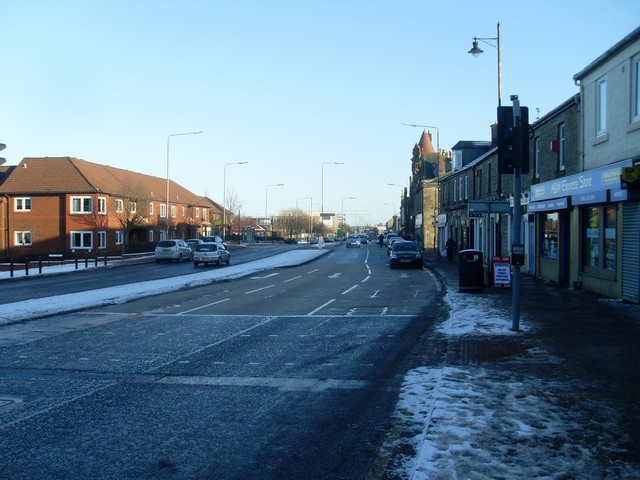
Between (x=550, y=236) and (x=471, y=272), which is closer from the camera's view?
(x=471, y=272)

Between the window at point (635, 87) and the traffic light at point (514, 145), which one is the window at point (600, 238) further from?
the traffic light at point (514, 145)

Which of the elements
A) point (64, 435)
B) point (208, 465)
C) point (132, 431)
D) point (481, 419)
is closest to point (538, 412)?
point (481, 419)

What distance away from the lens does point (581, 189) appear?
17.8m

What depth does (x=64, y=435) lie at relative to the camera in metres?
5.66

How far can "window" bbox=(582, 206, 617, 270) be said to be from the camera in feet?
53.7

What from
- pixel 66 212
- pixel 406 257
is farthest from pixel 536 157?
pixel 66 212

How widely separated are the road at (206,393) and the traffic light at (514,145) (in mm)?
3686

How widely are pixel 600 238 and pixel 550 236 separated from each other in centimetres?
490

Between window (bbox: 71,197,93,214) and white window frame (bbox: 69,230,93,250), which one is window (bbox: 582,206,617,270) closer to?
white window frame (bbox: 69,230,93,250)

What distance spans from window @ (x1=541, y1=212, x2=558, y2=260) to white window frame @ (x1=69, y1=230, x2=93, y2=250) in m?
43.3

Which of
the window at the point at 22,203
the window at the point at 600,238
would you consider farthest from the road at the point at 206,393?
the window at the point at 22,203

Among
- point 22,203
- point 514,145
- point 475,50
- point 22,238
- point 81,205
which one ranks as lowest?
point 22,238

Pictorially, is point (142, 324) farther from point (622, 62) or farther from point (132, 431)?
point (622, 62)

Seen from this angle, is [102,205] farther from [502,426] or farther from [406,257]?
Result: [502,426]
